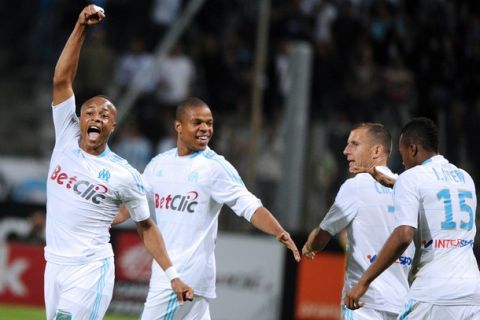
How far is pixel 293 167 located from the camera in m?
14.8

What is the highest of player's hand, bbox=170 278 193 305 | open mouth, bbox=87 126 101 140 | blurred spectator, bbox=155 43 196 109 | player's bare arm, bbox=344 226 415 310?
blurred spectator, bbox=155 43 196 109

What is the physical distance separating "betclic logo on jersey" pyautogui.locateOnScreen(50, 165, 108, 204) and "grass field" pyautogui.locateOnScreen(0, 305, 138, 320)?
687 centimetres

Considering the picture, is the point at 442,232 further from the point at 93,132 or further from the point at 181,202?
→ the point at 93,132

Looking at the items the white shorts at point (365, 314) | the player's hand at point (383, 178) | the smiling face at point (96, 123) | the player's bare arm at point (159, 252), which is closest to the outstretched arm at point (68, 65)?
the smiling face at point (96, 123)

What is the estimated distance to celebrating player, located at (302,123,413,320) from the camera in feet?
25.9

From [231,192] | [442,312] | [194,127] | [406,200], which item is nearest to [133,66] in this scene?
[194,127]

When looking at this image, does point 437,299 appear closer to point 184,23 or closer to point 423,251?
point 423,251

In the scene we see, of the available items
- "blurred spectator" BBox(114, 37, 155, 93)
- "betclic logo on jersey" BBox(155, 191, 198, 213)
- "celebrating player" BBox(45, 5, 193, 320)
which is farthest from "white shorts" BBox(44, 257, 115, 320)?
"blurred spectator" BBox(114, 37, 155, 93)

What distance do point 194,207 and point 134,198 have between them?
58 cm

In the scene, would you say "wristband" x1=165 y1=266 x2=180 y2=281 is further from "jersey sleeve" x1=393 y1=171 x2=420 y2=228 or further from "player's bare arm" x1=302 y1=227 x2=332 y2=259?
"jersey sleeve" x1=393 y1=171 x2=420 y2=228

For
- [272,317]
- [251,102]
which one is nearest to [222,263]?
[272,317]

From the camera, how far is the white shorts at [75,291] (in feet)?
24.5

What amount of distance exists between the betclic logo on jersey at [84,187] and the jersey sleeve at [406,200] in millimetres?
2210

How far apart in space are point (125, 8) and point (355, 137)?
36.7 feet
